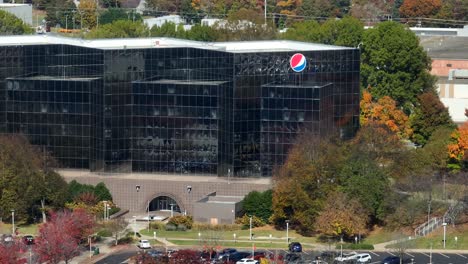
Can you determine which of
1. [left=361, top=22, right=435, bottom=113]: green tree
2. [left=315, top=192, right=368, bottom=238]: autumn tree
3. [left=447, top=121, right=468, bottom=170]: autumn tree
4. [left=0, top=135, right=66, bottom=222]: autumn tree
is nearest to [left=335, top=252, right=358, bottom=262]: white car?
[left=315, top=192, right=368, bottom=238]: autumn tree

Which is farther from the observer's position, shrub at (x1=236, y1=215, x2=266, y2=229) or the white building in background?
the white building in background

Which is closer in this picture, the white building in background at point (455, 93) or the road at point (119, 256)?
the road at point (119, 256)

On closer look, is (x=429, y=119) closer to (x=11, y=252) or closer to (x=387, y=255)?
(x=387, y=255)

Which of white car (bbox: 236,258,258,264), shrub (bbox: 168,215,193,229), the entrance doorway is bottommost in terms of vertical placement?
white car (bbox: 236,258,258,264)

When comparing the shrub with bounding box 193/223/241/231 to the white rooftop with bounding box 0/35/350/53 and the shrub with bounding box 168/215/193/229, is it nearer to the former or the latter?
the shrub with bounding box 168/215/193/229

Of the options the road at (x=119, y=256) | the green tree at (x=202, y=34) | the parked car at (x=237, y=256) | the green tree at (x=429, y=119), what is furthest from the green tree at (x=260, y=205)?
the green tree at (x=202, y=34)

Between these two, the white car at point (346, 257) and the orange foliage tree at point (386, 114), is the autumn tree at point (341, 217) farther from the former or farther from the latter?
the orange foliage tree at point (386, 114)
